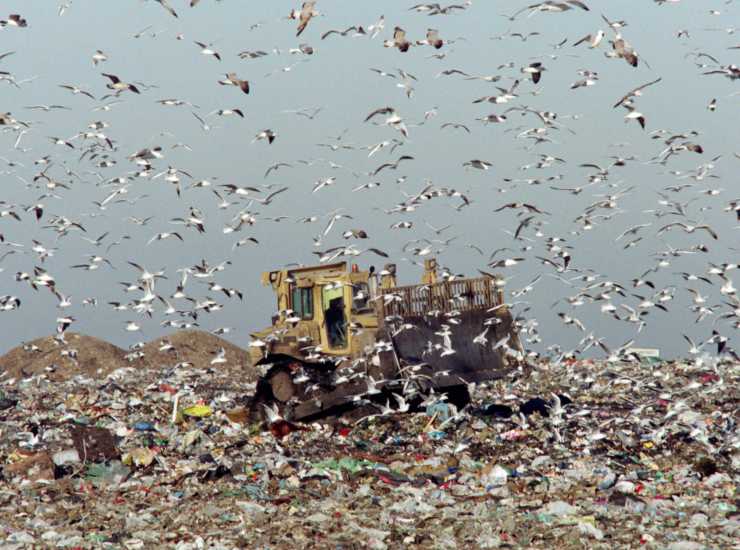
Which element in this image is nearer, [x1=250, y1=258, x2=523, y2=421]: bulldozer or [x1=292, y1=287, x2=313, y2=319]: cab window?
[x1=250, y1=258, x2=523, y2=421]: bulldozer

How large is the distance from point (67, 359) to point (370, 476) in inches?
855

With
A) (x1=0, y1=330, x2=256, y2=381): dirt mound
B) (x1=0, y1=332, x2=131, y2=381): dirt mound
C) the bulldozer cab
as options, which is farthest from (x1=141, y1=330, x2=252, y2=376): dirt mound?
the bulldozer cab

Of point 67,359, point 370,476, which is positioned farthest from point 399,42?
point 67,359

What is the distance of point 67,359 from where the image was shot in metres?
29.4

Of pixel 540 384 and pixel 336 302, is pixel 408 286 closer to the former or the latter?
pixel 336 302

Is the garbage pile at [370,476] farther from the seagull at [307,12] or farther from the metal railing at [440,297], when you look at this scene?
the seagull at [307,12]

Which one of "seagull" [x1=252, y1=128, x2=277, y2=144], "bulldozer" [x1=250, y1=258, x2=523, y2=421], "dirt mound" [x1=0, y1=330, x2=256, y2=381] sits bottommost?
"dirt mound" [x1=0, y1=330, x2=256, y2=381]

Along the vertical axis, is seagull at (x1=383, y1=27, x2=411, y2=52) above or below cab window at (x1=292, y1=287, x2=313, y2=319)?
above

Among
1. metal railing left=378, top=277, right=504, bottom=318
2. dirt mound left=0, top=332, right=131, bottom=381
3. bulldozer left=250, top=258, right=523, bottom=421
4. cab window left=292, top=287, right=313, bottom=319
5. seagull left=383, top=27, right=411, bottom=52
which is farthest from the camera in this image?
dirt mound left=0, top=332, right=131, bottom=381

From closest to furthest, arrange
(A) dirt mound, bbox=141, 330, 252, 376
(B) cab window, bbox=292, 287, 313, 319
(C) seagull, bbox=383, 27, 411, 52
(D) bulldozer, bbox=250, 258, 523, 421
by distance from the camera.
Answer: (C) seagull, bbox=383, 27, 411, 52
(D) bulldozer, bbox=250, 258, 523, 421
(B) cab window, bbox=292, 287, 313, 319
(A) dirt mound, bbox=141, 330, 252, 376

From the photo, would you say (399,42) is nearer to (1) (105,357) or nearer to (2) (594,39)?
(2) (594,39)

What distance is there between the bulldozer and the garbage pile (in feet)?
1.58

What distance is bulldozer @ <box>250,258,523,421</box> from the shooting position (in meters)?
13.3

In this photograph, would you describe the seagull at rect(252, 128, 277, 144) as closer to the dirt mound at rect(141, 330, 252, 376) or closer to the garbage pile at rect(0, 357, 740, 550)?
the garbage pile at rect(0, 357, 740, 550)
